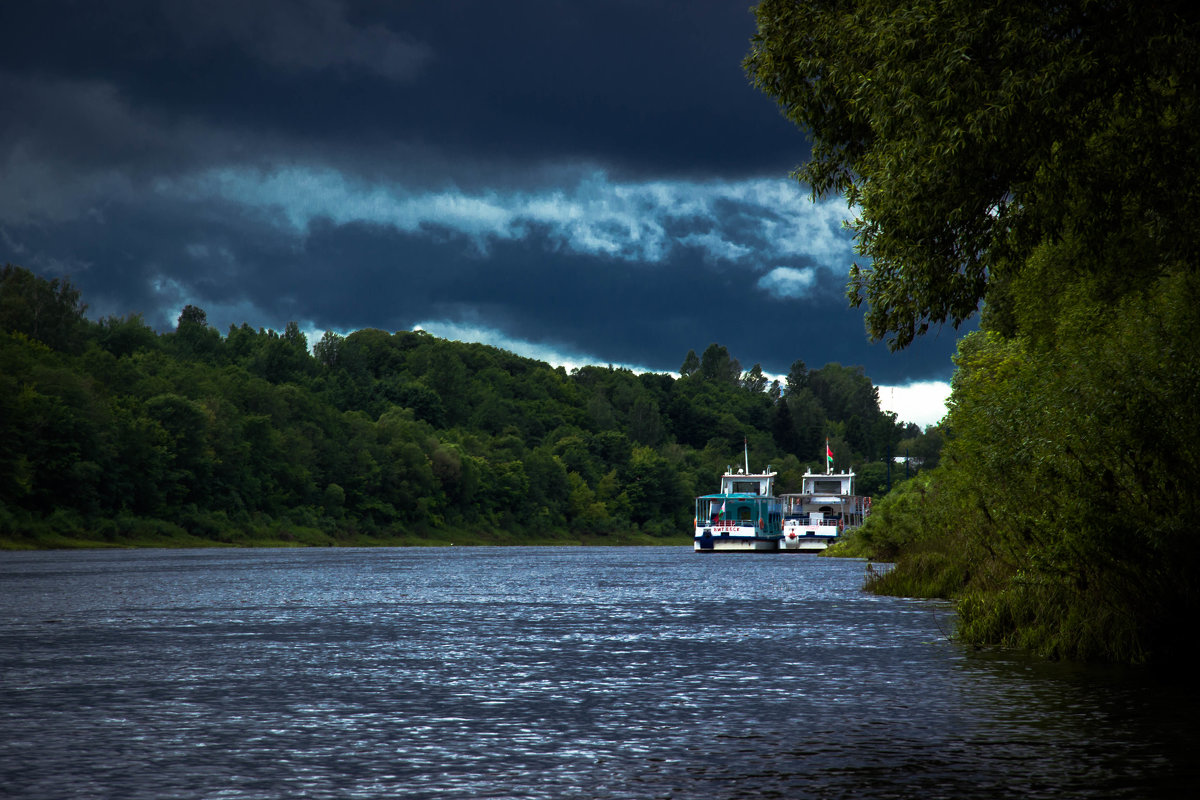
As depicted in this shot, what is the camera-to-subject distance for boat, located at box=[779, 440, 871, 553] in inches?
4943

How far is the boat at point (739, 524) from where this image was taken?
4769 inches

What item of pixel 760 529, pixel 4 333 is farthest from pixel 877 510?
pixel 4 333

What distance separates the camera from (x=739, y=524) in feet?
402

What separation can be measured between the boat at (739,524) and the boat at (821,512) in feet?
5.34

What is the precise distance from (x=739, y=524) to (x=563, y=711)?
106 metres

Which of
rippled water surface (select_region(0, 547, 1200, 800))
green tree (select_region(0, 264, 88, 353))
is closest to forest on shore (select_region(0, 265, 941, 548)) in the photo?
green tree (select_region(0, 264, 88, 353))

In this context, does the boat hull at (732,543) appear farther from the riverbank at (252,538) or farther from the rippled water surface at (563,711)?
the rippled water surface at (563,711)

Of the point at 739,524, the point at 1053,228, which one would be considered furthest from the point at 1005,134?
the point at 739,524

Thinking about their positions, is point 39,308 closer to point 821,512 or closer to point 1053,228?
point 821,512

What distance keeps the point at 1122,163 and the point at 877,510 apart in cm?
6660

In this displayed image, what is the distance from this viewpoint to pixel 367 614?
37.8 meters

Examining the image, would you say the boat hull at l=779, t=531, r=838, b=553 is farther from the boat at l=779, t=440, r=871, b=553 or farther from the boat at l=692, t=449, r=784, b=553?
Result: the boat at l=692, t=449, r=784, b=553

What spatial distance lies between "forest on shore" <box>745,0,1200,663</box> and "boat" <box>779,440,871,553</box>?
9870 centimetres

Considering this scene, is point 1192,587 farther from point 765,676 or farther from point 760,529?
point 760,529
